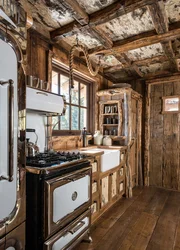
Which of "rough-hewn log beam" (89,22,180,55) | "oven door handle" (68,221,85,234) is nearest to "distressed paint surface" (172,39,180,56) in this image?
"rough-hewn log beam" (89,22,180,55)

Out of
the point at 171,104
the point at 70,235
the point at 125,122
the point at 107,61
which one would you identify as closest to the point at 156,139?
the point at 171,104

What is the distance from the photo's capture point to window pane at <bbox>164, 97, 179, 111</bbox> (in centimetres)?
346

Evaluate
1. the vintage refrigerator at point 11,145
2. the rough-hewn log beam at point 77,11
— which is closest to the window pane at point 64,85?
the rough-hewn log beam at point 77,11

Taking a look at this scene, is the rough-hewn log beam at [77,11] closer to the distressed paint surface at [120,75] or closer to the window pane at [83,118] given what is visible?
the window pane at [83,118]

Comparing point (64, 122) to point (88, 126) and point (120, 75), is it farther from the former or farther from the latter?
point (120, 75)

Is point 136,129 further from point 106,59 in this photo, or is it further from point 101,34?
point 101,34

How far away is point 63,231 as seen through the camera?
142cm

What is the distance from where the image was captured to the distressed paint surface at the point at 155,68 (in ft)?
10.8

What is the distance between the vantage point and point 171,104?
11.5 ft

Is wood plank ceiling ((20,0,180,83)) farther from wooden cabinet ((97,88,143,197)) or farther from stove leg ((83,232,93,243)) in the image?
stove leg ((83,232,93,243))

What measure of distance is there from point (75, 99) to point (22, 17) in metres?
1.90

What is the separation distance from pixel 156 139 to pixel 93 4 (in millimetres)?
2840

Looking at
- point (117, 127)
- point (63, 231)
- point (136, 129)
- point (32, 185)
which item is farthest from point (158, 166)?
point (32, 185)

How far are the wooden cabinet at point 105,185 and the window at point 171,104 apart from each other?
1.33 meters
